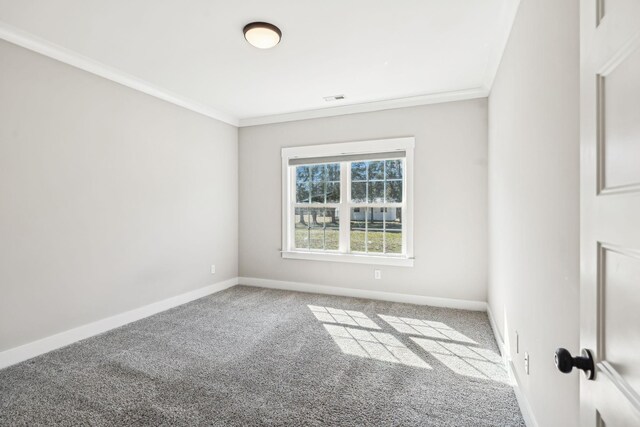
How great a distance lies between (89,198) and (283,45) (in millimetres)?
2313

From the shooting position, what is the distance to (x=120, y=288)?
3.45 m

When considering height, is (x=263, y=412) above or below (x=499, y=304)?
below

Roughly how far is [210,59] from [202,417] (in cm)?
291

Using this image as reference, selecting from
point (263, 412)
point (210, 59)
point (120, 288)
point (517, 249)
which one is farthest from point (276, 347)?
point (210, 59)

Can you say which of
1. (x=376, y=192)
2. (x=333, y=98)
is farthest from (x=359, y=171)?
(x=333, y=98)

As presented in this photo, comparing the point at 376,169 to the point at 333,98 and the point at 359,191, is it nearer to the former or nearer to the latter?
the point at 359,191

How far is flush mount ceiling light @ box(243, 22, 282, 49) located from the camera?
2.50m

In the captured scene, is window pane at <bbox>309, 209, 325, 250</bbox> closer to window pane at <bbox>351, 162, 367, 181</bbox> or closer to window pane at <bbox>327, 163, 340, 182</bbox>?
window pane at <bbox>327, 163, 340, 182</bbox>

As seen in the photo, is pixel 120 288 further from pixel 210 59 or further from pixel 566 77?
pixel 566 77

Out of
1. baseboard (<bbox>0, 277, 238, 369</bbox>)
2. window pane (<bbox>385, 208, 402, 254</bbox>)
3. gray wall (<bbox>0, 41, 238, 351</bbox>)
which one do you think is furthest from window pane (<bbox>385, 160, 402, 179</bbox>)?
baseboard (<bbox>0, 277, 238, 369</bbox>)

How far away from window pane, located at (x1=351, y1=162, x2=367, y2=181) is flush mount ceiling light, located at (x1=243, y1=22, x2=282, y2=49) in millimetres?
2172

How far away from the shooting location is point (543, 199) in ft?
5.29

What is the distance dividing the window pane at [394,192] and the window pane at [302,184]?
1.22m

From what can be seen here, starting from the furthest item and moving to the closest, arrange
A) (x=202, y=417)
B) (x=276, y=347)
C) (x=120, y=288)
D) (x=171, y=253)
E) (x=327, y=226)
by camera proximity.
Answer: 1. (x=327, y=226)
2. (x=171, y=253)
3. (x=120, y=288)
4. (x=276, y=347)
5. (x=202, y=417)
